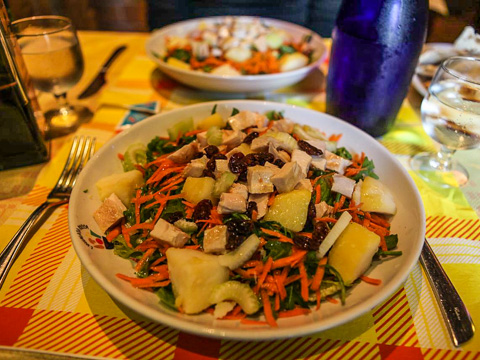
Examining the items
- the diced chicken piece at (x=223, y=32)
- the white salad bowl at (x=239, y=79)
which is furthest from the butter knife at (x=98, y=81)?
the diced chicken piece at (x=223, y=32)

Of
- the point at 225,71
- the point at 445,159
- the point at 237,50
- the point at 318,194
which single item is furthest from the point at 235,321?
the point at 237,50

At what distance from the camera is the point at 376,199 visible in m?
1.58

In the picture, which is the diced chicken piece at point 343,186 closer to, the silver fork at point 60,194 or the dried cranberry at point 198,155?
the dried cranberry at point 198,155

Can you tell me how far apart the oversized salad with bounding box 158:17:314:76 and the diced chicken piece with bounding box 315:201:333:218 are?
157 centimetres

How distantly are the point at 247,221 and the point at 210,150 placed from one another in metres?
0.53

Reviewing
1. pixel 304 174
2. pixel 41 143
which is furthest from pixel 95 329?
pixel 41 143

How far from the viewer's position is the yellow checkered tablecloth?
1.19 meters

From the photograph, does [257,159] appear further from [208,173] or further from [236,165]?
[208,173]

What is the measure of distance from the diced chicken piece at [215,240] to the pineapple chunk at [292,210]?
0.78ft

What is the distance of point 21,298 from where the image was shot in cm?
135

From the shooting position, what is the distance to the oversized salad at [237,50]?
2.81m

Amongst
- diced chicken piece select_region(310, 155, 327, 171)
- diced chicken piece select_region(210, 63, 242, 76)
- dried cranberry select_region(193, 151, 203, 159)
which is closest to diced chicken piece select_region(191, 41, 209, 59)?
diced chicken piece select_region(210, 63, 242, 76)

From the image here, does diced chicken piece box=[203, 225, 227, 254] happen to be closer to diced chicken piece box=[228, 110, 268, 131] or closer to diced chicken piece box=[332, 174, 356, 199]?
diced chicken piece box=[332, 174, 356, 199]

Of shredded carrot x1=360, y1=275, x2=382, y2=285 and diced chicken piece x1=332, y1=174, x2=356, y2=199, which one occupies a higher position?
diced chicken piece x1=332, y1=174, x2=356, y2=199
